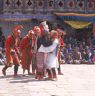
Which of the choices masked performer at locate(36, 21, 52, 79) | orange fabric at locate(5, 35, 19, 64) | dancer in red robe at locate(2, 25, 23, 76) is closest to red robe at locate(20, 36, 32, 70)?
dancer in red robe at locate(2, 25, 23, 76)

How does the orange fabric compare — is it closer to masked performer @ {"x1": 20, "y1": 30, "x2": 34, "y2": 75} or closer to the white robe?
masked performer @ {"x1": 20, "y1": 30, "x2": 34, "y2": 75}

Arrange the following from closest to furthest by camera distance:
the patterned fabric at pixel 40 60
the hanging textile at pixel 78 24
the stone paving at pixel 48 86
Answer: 1. the stone paving at pixel 48 86
2. the patterned fabric at pixel 40 60
3. the hanging textile at pixel 78 24

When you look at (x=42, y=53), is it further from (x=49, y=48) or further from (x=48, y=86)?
(x=48, y=86)

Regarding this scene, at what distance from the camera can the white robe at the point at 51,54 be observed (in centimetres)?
1475

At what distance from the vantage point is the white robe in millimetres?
14750

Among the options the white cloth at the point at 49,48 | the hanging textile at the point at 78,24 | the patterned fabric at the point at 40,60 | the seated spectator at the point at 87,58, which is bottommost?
the seated spectator at the point at 87,58

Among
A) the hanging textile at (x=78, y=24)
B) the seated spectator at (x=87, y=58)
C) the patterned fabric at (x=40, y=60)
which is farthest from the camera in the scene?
the hanging textile at (x=78, y=24)

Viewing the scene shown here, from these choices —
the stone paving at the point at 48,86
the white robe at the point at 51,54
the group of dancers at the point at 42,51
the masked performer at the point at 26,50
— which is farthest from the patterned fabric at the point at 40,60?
the masked performer at the point at 26,50

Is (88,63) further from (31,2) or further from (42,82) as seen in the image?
(42,82)

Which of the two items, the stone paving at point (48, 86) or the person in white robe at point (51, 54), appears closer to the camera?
the stone paving at point (48, 86)

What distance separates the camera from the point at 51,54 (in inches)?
587

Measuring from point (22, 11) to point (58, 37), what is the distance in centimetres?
1459

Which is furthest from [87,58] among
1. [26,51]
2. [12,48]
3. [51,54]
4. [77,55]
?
[51,54]

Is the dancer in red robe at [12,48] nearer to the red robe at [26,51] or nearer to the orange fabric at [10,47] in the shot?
the orange fabric at [10,47]
